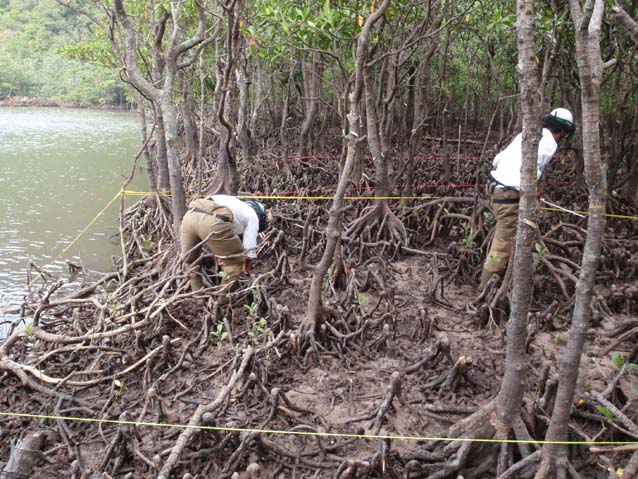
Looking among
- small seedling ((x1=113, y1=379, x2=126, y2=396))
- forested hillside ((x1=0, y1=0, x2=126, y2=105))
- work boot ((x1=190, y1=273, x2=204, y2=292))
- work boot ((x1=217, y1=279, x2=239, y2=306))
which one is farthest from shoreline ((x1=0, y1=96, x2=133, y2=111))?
small seedling ((x1=113, y1=379, x2=126, y2=396))

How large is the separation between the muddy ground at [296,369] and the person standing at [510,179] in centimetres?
47

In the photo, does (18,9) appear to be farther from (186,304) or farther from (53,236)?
(186,304)

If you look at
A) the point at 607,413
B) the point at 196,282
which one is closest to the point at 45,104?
the point at 196,282

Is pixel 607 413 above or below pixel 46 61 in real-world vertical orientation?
below

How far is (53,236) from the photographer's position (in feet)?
24.2

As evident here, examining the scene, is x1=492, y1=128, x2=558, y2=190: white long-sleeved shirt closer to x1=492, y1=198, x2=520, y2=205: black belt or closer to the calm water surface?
x1=492, y1=198, x2=520, y2=205: black belt

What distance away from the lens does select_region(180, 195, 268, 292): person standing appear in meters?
4.21

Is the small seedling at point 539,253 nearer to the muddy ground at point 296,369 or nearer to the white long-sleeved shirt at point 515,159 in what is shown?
the muddy ground at point 296,369

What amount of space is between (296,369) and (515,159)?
2.34 meters

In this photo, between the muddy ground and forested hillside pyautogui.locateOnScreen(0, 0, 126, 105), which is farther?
forested hillside pyautogui.locateOnScreen(0, 0, 126, 105)

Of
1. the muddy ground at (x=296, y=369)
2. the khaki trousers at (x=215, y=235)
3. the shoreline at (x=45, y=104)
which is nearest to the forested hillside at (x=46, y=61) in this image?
the shoreline at (x=45, y=104)

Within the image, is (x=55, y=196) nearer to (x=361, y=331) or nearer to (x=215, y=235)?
(x=215, y=235)

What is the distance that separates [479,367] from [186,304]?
94.0 inches

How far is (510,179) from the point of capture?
423cm
